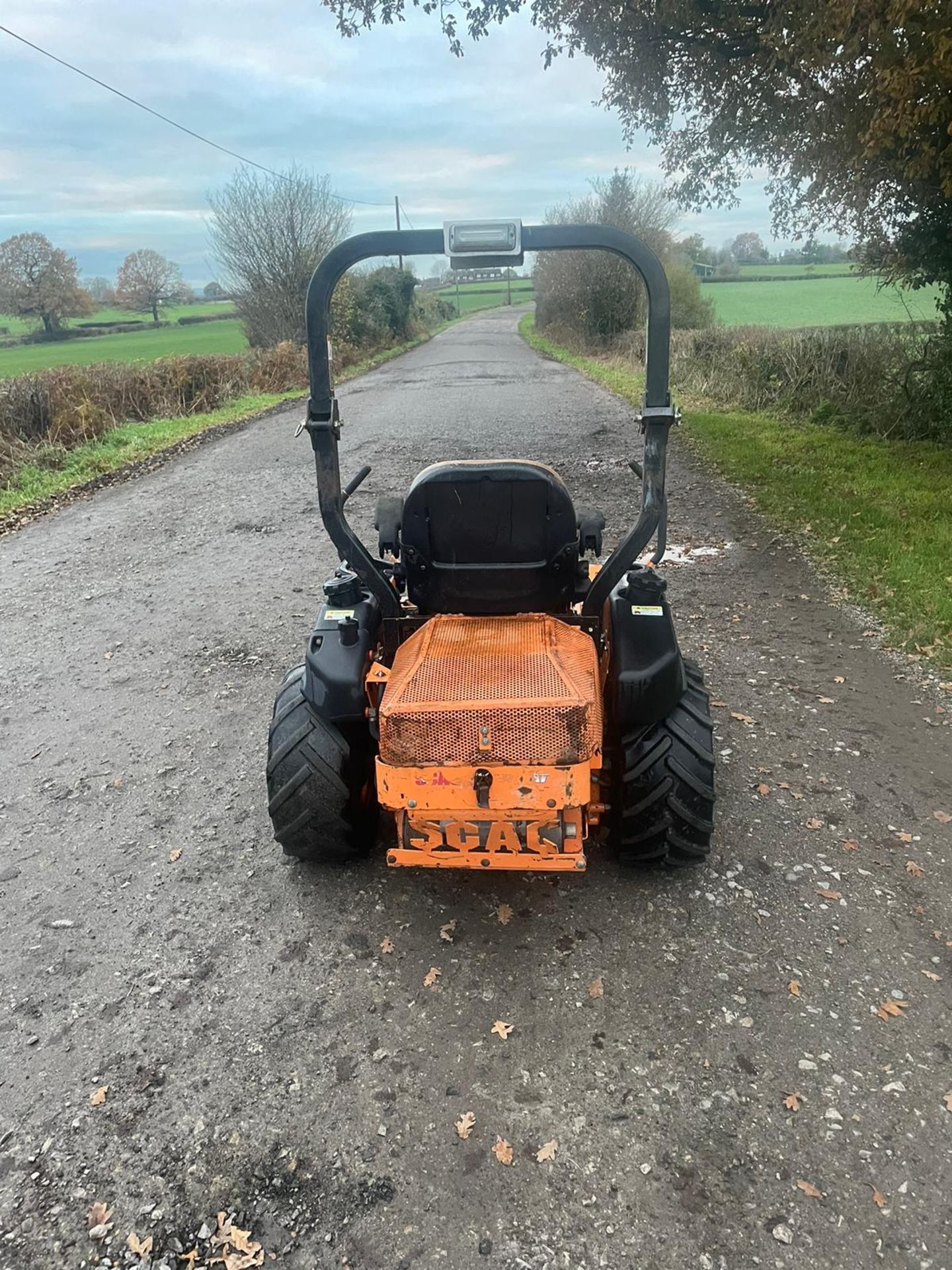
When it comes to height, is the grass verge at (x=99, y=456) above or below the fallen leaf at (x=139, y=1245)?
above

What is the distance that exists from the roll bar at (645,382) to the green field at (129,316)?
1346 inches

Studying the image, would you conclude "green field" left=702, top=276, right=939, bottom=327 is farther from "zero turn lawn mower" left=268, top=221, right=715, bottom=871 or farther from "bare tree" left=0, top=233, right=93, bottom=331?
"bare tree" left=0, top=233, right=93, bottom=331

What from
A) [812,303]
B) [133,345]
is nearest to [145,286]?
[133,345]

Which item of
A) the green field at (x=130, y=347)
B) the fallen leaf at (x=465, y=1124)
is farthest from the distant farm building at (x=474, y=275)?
the green field at (x=130, y=347)

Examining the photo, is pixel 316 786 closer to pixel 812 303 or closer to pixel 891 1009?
pixel 891 1009

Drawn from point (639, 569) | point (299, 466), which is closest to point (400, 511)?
point (639, 569)

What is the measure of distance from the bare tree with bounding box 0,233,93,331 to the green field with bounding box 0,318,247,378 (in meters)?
1.71

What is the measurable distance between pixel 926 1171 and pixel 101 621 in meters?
5.47

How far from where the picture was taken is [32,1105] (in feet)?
7.41

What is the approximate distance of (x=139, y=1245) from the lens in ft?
6.25

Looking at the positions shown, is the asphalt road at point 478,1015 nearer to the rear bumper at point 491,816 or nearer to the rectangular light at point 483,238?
the rear bumper at point 491,816

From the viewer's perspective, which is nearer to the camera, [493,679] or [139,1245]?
[139,1245]

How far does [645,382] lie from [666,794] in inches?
58.2

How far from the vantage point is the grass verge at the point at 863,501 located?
5363 mm
